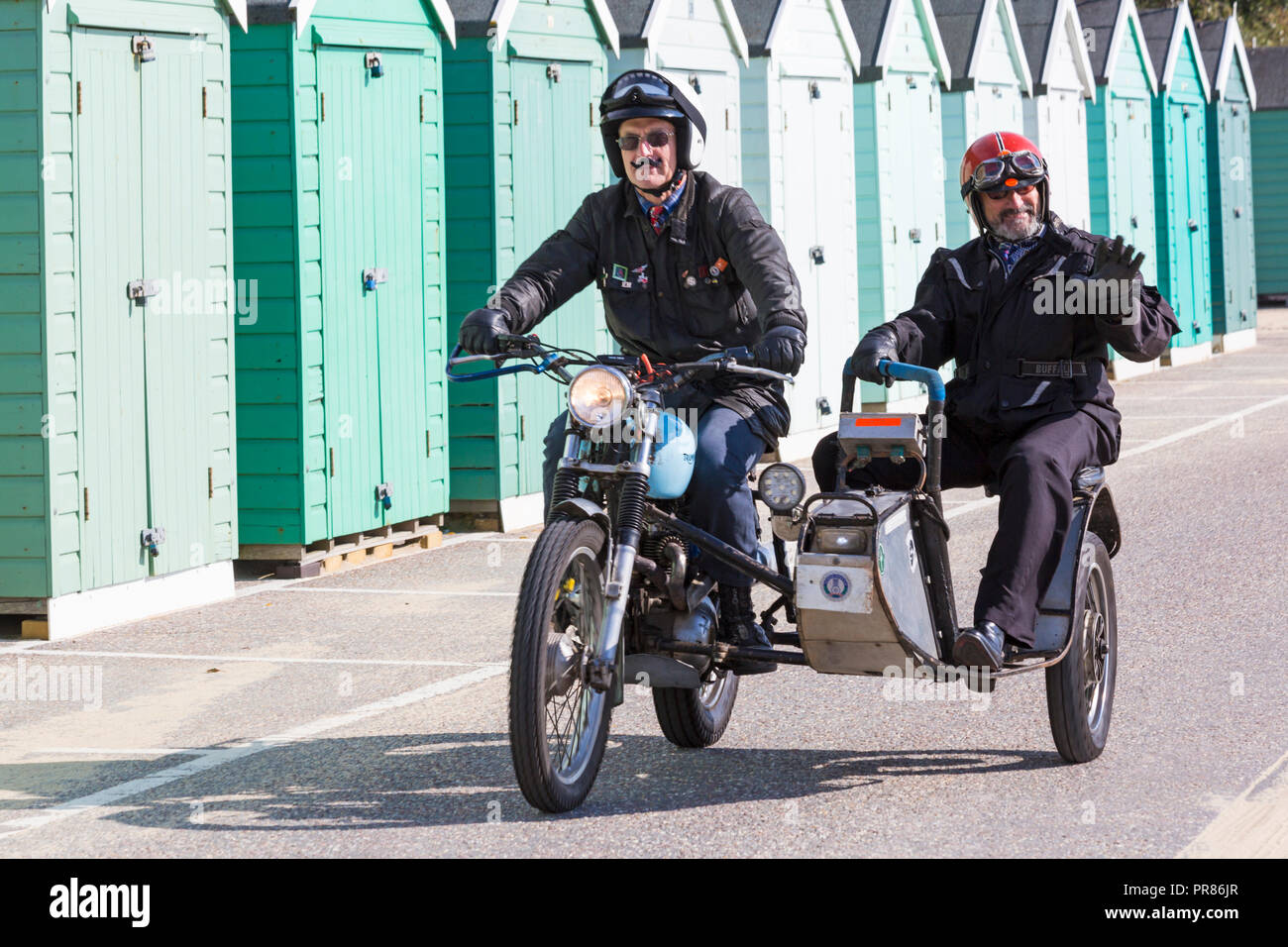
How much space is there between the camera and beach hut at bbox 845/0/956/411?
682 inches

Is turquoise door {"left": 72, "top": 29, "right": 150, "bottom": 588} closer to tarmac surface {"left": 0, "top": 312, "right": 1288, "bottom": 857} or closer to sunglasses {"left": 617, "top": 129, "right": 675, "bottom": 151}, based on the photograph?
tarmac surface {"left": 0, "top": 312, "right": 1288, "bottom": 857}

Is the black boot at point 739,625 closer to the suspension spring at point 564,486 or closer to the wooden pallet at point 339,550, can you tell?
the suspension spring at point 564,486

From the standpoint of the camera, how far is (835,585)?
5230 mm

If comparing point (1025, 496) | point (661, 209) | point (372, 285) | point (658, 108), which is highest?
point (372, 285)

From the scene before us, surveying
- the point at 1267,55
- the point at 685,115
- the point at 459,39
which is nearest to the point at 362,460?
the point at 459,39

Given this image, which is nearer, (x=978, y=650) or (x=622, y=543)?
(x=622, y=543)

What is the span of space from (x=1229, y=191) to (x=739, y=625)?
2254 cm

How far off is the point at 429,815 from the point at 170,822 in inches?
27.6

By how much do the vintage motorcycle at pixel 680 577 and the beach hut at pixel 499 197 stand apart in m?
6.16

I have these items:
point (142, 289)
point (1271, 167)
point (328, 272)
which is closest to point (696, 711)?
point (142, 289)

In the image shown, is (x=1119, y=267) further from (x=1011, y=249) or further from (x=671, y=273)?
(x=671, y=273)

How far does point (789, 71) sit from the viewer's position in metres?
15.5

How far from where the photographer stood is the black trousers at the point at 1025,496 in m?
5.51

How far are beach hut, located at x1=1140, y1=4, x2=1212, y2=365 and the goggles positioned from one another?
60.9 feet
